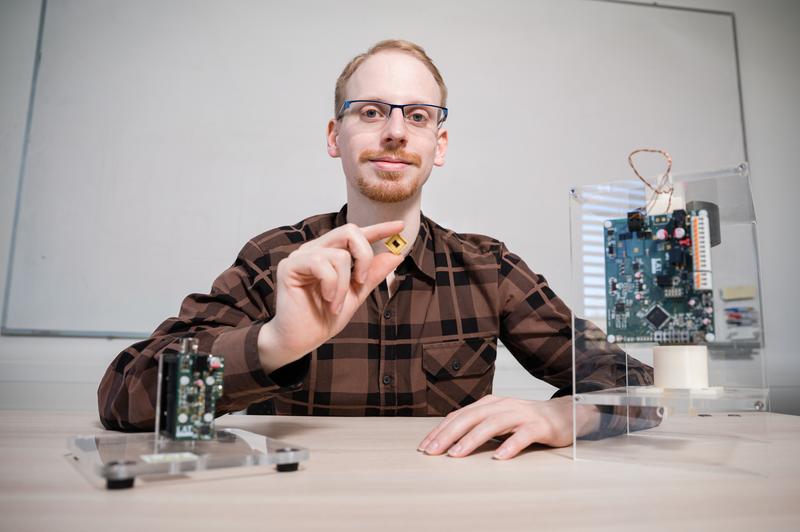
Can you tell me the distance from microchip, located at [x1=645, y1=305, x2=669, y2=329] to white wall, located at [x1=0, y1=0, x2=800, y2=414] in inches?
62.7

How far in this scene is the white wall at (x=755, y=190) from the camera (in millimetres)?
2037

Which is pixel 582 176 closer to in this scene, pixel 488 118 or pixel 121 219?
pixel 488 118

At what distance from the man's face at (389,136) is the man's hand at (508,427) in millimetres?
631

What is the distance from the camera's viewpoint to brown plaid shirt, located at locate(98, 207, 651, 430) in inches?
52.4

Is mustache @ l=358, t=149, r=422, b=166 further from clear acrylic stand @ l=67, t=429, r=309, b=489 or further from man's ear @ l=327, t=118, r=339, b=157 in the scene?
clear acrylic stand @ l=67, t=429, r=309, b=489

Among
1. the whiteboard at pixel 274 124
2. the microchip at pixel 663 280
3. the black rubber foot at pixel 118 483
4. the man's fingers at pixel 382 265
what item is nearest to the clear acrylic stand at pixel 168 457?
the black rubber foot at pixel 118 483

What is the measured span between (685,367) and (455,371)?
724 mm

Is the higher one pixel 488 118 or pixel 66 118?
pixel 488 118

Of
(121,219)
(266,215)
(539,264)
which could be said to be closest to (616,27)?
(539,264)

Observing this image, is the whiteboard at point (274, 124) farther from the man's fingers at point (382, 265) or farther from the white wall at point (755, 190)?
the man's fingers at point (382, 265)

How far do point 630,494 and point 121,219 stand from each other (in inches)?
82.2

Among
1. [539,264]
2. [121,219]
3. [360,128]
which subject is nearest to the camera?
[360,128]

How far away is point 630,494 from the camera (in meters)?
0.56

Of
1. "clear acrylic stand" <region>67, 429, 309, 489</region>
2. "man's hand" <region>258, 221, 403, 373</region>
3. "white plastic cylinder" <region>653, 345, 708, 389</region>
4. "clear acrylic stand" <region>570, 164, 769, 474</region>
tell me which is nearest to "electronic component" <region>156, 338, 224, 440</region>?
"clear acrylic stand" <region>67, 429, 309, 489</region>
